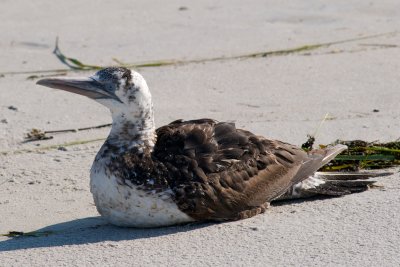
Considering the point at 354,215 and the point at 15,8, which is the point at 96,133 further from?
the point at 15,8

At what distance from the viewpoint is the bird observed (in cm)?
644

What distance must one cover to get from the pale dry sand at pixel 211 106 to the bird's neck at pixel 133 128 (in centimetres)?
55

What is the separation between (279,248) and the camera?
6051 millimetres

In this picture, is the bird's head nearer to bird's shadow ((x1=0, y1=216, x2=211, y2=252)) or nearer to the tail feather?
bird's shadow ((x1=0, y1=216, x2=211, y2=252))

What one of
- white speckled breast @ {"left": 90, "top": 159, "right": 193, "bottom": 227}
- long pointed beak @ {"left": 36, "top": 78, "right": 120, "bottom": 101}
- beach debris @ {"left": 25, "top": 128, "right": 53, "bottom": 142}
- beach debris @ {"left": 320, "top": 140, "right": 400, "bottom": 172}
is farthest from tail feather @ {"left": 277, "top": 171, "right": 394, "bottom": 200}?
beach debris @ {"left": 25, "top": 128, "right": 53, "bottom": 142}

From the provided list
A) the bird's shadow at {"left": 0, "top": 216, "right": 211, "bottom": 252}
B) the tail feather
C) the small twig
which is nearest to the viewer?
the bird's shadow at {"left": 0, "top": 216, "right": 211, "bottom": 252}

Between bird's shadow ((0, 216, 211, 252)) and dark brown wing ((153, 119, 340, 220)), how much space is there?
206 millimetres

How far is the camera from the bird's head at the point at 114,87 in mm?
6691

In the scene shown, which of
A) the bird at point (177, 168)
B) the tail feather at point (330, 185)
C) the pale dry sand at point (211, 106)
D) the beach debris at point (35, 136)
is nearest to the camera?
the pale dry sand at point (211, 106)

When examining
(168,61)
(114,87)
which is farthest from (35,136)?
(168,61)

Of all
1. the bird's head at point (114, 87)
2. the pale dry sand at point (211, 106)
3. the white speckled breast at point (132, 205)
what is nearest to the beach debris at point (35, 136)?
the pale dry sand at point (211, 106)

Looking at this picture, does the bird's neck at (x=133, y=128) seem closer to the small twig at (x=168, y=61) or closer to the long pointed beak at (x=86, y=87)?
the long pointed beak at (x=86, y=87)

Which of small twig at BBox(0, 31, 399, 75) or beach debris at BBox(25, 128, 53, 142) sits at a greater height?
small twig at BBox(0, 31, 399, 75)

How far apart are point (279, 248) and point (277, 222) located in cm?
51
